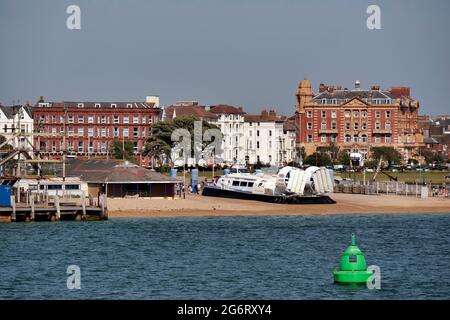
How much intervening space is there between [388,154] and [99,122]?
3934 centimetres

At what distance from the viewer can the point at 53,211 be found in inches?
3346

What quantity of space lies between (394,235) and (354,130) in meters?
117

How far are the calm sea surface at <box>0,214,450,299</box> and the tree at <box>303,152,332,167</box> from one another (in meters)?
81.6

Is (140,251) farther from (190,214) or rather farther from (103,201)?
(190,214)

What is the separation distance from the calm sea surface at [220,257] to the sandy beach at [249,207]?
2817 mm

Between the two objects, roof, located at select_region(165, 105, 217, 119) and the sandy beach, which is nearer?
the sandy beach

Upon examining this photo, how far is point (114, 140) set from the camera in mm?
171500

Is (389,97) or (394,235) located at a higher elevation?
(389,97)

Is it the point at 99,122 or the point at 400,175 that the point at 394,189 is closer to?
the point at 400,175

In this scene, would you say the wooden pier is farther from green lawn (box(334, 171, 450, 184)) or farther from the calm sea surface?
green lawn (box(334, 171, 450, 184))

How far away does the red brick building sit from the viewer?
561ft

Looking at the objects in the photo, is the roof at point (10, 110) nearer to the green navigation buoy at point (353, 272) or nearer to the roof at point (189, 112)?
the roof at point (189, 112)

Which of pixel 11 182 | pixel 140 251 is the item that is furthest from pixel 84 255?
pixel 11 182

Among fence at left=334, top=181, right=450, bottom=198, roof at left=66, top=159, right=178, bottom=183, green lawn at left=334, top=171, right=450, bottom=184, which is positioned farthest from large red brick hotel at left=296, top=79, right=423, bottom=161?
roof at left=66, top=159, right=178, bottom=183
